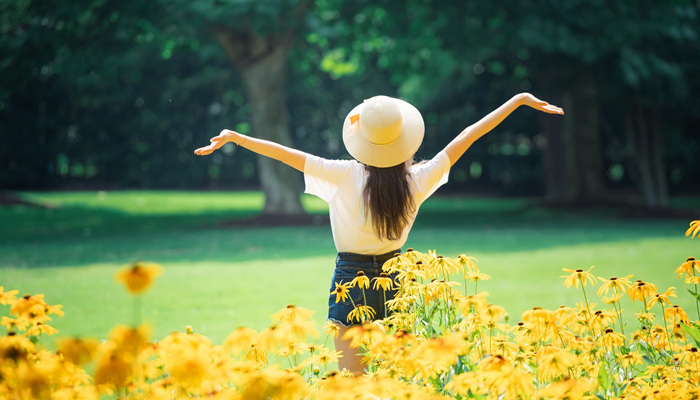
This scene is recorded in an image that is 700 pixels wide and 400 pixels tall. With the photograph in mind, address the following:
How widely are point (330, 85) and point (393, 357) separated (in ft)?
98.5

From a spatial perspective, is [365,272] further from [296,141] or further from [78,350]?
[296,141]

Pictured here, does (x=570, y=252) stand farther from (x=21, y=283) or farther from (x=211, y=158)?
(x=211, y=158)

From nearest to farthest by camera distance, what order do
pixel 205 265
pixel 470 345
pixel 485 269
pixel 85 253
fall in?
pixel 470 345 < pixel 485 269 < pixel 205 265 < pixel 85 253

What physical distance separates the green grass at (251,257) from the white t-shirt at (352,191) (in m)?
2.73

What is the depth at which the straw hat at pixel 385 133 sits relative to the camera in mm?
3303

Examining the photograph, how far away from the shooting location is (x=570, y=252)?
10.9m

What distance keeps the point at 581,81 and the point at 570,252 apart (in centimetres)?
Result: 841

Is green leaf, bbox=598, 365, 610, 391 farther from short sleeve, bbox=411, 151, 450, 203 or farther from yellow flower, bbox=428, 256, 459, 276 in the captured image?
short sleeve, bbox=411, 151, 450, 203

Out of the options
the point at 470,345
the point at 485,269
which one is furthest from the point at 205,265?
the point at 470,345

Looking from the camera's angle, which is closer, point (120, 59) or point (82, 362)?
point (82, 362)

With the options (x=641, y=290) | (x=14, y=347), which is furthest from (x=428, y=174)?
(x=14, y=347)

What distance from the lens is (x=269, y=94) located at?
57.8ft

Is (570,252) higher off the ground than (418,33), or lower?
lower

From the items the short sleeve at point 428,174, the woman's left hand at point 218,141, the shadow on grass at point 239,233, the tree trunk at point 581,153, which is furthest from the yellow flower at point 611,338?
the tree trunk at point 581,153
